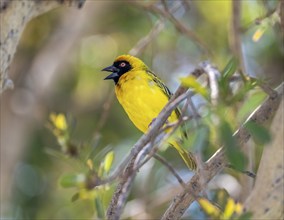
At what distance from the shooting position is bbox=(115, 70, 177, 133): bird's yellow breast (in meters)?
4.43

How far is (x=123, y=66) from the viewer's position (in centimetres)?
491

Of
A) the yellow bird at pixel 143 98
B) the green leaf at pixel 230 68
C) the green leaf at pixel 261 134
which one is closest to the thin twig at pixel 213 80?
the green leaf at pixel 230 68

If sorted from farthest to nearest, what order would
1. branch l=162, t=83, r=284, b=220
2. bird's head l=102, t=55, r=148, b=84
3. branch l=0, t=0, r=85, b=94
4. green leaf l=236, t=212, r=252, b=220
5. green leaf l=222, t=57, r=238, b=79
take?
1. bird's head l=102, t=55, r=148, b=84
2. branch l=0, t=0, r=85, b=94
3. branch l=162, t=83, r=284, b=220
4. green leaf l=222, t=57, r=238, b=79
5. green leaf l=236, t=212, r=252, b=220

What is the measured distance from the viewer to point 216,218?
217cm

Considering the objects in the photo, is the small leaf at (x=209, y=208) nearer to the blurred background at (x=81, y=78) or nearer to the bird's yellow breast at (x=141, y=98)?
the bird's yellow breast at (x=141, y=98)

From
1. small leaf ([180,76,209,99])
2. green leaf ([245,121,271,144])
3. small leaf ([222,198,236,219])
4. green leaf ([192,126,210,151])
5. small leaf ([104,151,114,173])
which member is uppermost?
small leaf ([180,76,209,99])

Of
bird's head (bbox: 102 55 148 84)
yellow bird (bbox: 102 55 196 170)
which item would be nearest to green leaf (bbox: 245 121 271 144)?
yellow bird (bbox: 102 55 196 170)

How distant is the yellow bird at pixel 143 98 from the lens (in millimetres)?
4434

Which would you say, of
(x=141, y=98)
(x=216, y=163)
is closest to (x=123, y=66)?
(x=141, y=98)

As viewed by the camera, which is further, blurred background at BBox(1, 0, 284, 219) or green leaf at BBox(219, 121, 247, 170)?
blurred background at BBox(1, 0, 284, 219)

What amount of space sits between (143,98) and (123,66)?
0.50 metres

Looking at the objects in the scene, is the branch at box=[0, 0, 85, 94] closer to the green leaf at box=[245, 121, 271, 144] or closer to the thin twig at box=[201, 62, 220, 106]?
the thin twig at box=[201, 62, 220, 106]

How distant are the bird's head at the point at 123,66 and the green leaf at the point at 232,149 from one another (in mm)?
2630

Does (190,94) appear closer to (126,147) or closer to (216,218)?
(216,218)
